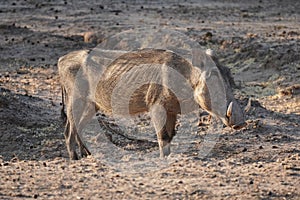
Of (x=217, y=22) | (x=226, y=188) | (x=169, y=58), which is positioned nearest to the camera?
(x=226, y=188)

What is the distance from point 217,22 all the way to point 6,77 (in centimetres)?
612

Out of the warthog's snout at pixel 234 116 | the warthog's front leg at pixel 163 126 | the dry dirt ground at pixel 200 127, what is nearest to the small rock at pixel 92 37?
the dry dirt ground at pixel 200 127

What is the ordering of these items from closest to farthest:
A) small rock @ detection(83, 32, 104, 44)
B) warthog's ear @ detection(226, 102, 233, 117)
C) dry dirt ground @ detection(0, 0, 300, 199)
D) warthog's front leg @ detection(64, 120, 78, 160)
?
dry dirt ground @ detection(0, 0, 300, 199) < warthog's ear @ detection(226, 102, 233, 117) < warthog's front leg @ detection(64, 120, 78, 160) < small rock @ detection(83, 32, 104, 44)

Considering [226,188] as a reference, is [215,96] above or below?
above

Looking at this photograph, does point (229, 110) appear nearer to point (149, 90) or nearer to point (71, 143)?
point (149, 90)

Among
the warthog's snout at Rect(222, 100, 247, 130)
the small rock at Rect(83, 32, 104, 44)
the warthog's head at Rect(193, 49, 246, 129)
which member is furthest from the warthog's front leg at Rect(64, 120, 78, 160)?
the small rock at Rect(83, 32, 104, 44)

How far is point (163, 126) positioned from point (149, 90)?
32cm

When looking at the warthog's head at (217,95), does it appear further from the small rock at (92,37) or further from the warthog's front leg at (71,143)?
the small rock at (92,37)

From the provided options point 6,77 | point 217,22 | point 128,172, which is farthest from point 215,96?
point 217,22

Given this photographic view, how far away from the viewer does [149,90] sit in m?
6.70

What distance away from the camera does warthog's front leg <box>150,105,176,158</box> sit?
6648 mm

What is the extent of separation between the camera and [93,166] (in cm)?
618

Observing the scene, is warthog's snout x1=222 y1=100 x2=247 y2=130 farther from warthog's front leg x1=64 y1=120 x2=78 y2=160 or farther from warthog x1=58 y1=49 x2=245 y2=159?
warthog's front leg x1=64 y1=120 x2=78 y2=160

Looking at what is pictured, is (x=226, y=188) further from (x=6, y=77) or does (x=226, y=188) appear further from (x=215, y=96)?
(x=6, y=77)
